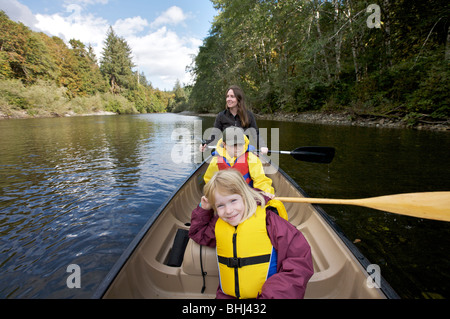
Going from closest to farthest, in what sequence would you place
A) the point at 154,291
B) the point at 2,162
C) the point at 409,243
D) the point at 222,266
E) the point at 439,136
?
the point at 222,266 < the point at 154,291 < the point at 409,243 < the point at 2,162 < the point at 439,136

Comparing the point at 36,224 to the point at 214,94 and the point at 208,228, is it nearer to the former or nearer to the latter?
the point at 208,228

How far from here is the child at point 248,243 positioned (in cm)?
132

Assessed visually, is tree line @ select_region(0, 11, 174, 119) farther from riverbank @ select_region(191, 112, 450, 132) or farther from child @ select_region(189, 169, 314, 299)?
child @ select_region(189, 169, 314, 299)

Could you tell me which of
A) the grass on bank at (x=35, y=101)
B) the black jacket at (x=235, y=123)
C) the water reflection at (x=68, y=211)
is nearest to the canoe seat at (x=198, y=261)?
the water reflection at (x=68, y=211)

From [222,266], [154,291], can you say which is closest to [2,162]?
[154,291]

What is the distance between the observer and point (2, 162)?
259 inches

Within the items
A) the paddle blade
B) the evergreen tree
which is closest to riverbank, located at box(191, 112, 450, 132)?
the paddle blade

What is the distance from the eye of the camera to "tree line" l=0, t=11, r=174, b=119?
28484 millimetres

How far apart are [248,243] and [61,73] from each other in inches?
2076

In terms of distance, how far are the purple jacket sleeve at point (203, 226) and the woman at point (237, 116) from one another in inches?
77.8

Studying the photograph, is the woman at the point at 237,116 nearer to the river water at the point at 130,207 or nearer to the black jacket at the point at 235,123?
the black jacket at the point at 235,123

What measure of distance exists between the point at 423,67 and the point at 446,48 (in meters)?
1.13

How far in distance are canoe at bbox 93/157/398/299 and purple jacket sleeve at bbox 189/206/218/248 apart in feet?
0.39

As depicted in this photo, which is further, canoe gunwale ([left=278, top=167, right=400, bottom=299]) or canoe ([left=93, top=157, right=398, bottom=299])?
canoe ([left=93, top=157, right=398, bottom=299])
